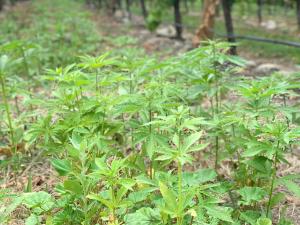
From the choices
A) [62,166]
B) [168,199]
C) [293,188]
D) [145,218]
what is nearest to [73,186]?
[62,166]

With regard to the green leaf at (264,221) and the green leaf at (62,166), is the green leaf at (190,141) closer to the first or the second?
the green leaf at (264,221)

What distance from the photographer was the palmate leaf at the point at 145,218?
79.5 inches

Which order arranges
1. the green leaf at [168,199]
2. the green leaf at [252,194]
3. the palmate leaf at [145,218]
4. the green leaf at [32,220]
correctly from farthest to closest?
the green leaf at [252,194] → the green leaf at [32,220] → the palmate leaf at [145,218] → the green leaf at [168,199]

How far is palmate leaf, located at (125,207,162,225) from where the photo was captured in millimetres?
2020

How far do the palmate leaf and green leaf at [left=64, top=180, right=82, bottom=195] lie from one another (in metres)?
0.37

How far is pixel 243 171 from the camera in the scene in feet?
9.10

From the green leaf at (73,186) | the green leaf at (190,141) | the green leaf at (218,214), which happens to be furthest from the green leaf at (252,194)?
the green leaf at (73,186)

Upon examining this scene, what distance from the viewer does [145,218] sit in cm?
204

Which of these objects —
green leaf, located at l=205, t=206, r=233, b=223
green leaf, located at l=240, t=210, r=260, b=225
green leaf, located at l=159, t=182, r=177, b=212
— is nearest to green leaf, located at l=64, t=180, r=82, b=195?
green leaf, located at l=159, t=182, r=177, b=212

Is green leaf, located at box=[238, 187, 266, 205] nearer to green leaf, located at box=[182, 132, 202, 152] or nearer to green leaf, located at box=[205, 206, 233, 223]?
green leaf, located at box=[205, 206, 233, 223]

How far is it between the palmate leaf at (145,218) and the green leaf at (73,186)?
372 millimetres

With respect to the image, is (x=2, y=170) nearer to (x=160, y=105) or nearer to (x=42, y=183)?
(x=42, y=183)

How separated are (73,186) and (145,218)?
481 millimetres

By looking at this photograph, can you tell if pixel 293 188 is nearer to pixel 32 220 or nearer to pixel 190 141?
pixel 190 141
